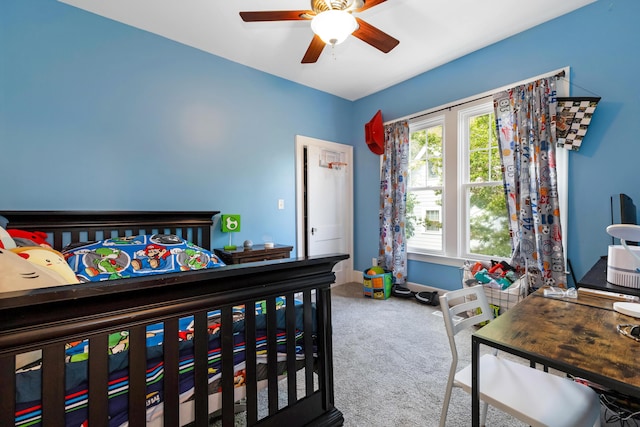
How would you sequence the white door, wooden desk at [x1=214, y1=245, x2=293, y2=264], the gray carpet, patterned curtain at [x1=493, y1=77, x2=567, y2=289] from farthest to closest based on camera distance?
the white door < wooden desk at [x1=214, y1=245, x2=293, y2=264] < patterned curtain at [x1=493, y1=77, x2=567, y2=289] < the gray carpet

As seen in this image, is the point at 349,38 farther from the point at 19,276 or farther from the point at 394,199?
the point at 19,276

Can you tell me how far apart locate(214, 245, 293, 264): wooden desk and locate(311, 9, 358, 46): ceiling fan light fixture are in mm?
1937

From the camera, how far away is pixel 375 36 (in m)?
2.05

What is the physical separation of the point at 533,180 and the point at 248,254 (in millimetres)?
2696

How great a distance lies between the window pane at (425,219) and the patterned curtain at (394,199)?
8.3 inches

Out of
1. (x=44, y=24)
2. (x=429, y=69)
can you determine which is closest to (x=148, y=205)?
(x=44, y=24)

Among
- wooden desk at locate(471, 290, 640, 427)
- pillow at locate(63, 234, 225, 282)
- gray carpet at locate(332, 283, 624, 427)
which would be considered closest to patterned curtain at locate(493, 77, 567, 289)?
gray carpet at locate(332, 283, 624, 427)

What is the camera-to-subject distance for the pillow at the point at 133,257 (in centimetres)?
186

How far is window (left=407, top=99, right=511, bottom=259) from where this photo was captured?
3.01 meters

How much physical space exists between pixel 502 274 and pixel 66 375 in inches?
124

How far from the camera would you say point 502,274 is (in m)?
2.75

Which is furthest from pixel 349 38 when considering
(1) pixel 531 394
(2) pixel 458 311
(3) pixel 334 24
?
(1) pixel 531 394

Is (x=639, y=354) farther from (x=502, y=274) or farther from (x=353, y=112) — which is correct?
(x=353, y=112)

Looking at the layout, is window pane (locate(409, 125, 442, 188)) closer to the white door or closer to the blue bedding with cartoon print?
the white door
